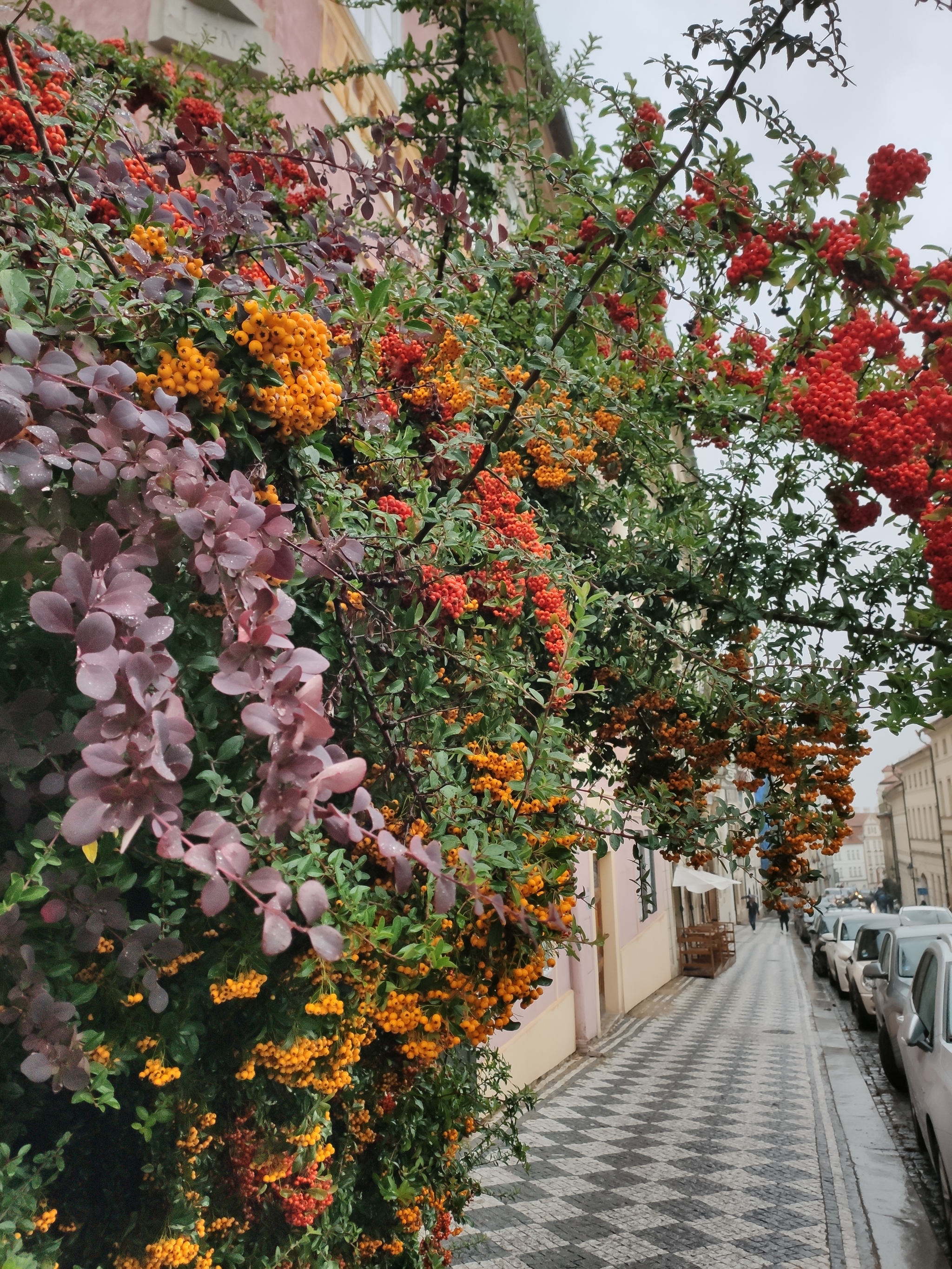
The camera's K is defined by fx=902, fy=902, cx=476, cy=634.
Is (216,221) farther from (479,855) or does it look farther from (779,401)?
(779,401)

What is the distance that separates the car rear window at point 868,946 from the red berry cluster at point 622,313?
9.67m

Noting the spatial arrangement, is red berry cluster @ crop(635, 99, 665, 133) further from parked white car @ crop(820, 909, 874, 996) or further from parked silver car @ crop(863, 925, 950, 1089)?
parked white car @ crop(820, 909, 874, 996)

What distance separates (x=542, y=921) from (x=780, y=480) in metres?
2.53

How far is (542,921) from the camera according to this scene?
1.87 metres

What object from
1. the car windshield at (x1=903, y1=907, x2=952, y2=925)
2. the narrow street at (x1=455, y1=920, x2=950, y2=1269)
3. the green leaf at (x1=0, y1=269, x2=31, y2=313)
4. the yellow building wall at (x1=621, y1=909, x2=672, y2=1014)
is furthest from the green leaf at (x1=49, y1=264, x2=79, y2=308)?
the car windshield at (x1=903, y1=907, x2=952, y2=925)

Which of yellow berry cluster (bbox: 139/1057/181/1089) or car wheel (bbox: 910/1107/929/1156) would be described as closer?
yellow berry cluster (bbox: 139/1057/181/1089)

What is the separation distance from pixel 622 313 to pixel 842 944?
1357 cm

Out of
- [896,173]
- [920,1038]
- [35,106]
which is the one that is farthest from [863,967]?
[35,106]

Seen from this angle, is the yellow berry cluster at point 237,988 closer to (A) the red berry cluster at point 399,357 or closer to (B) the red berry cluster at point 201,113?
(A) the red berry cluster at point 399,357

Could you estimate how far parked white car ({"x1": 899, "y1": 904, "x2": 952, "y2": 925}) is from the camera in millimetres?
12344

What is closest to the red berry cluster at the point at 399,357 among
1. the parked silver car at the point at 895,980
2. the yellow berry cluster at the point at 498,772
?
the yellow berry cluster at the point at 498,772

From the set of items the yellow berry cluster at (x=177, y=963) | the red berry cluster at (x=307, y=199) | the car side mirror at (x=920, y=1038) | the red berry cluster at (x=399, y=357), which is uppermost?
the red berry cluster at (x=307, y=199)

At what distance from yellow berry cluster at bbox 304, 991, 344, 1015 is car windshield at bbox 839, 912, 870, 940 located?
1482 cm

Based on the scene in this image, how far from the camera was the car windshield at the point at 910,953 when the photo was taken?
28.2 ft
